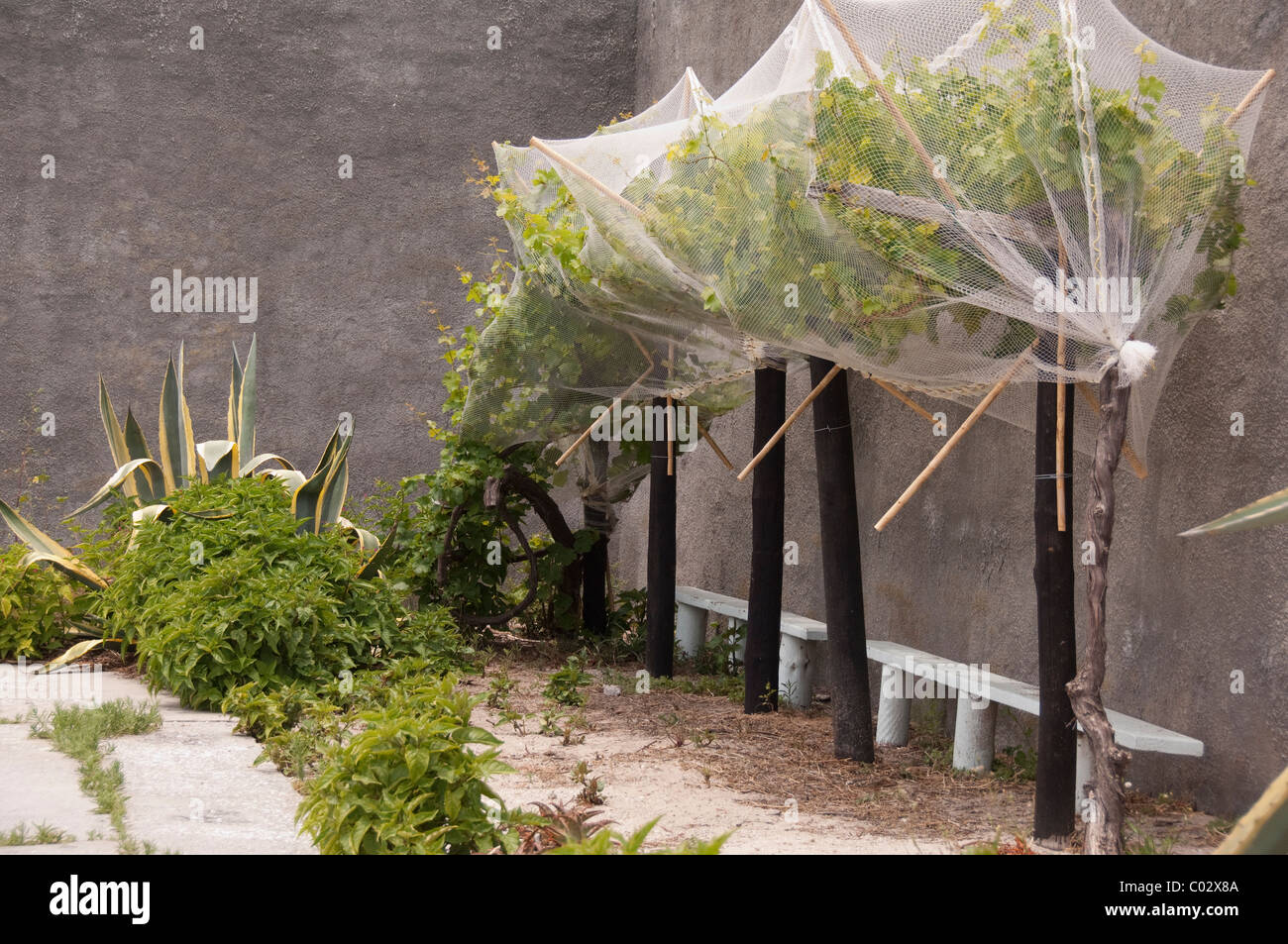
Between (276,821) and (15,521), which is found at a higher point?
(15,521)

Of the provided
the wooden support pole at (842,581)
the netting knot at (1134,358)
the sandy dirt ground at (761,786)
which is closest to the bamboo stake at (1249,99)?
the netting knot at (1134,358)

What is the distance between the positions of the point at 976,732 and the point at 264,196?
6342mm

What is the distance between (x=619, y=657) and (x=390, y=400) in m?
3.17

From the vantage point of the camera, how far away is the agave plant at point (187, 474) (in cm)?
552

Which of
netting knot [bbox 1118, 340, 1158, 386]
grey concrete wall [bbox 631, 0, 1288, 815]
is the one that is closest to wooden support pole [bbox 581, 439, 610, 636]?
grey concrete wall [bbox 631, 0, 1288, 815]

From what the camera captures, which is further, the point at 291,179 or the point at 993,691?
the point at 291,179

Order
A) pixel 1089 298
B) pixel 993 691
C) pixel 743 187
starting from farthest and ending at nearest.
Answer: pixel 993 691 < pixel 743 187 < pixel 1089 298

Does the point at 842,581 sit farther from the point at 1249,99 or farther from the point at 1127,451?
the point at 1249,99

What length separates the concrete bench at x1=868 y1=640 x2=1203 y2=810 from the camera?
304 centimetres

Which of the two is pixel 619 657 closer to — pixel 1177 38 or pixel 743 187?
pixel 743 187

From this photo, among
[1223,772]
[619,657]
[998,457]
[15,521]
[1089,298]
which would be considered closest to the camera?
[1089,298]

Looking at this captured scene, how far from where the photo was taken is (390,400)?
8.30 meters

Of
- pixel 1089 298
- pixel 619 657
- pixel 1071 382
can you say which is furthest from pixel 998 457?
Result: pixel 619 657
